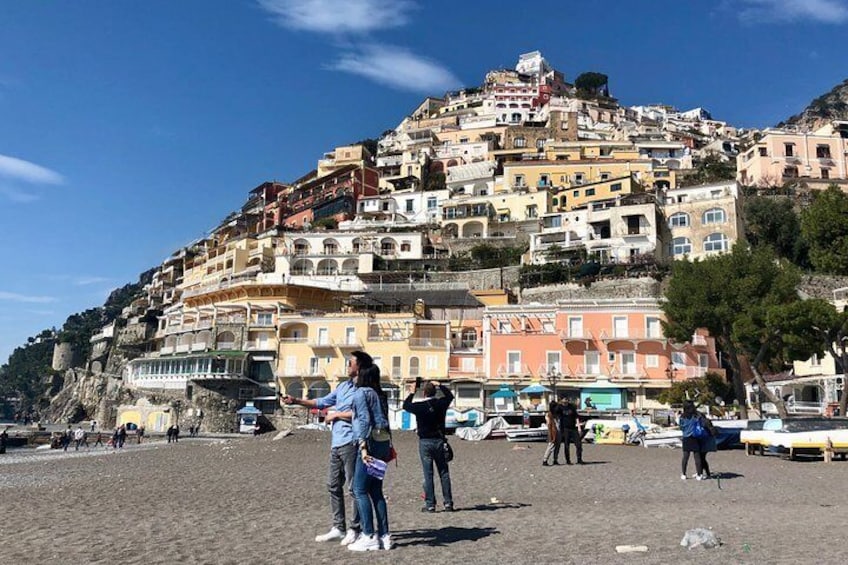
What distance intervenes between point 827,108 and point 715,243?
88976mm

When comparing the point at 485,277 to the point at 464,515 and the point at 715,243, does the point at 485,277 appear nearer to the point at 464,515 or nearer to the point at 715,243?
the point at 715,243

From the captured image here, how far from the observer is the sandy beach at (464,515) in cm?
642

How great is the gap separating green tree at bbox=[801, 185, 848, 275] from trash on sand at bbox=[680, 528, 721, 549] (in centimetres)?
2016

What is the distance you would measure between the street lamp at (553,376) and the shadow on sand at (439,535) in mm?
31857

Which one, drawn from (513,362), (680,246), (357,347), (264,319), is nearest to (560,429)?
(513,362)

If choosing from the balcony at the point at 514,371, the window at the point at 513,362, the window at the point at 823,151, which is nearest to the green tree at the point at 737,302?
the balcony at the point at 514,371

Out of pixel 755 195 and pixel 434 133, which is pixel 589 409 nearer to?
pixel 755 195

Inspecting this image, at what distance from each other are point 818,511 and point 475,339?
35.3 meters

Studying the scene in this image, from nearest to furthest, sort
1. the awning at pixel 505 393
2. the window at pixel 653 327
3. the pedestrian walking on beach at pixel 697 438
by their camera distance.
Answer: the pedestrian walking on beach at pixel 697 438 < the awning at pixel 505 393 < the window at pixel 653 327

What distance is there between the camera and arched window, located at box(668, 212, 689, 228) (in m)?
54.3

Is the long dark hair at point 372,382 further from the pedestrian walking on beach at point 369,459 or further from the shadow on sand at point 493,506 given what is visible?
the shadow on sand at point 493,506

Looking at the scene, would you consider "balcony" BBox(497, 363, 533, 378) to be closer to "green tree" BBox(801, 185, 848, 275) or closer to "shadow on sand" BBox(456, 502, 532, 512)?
"green tree" BBox(801, 185, 848, 275)

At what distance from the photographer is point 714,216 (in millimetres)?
52719

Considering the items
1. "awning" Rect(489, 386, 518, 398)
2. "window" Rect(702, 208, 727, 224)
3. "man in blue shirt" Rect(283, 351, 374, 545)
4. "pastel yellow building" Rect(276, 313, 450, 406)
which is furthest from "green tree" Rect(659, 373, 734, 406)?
"man in blue shirt" Rect(283, 351, 374, 545)
